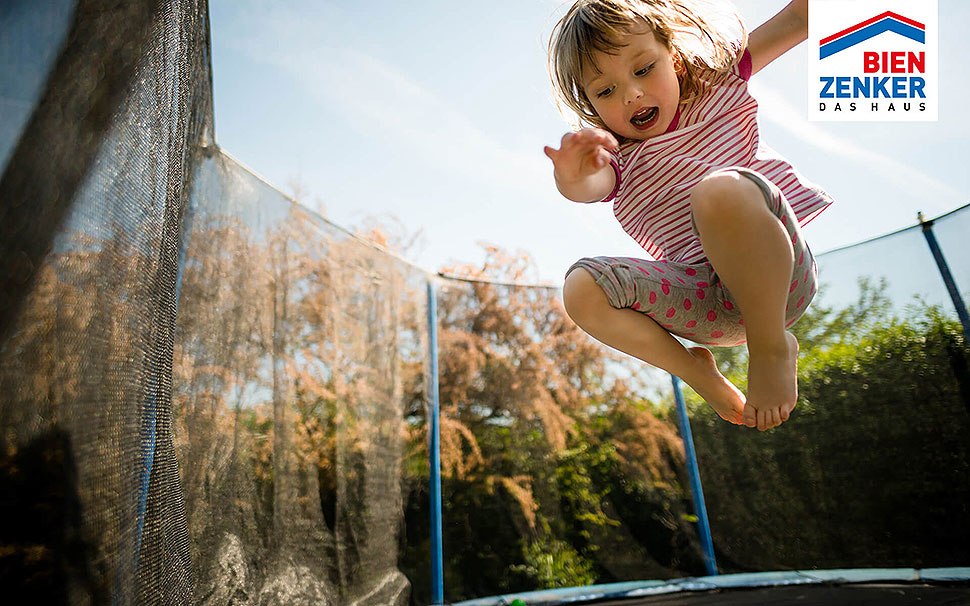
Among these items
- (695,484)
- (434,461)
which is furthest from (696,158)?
(695,484)

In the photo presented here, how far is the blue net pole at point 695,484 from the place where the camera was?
3033mm

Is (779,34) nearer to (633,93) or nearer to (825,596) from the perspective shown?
(633,93)

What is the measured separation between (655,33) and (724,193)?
0.41 metres

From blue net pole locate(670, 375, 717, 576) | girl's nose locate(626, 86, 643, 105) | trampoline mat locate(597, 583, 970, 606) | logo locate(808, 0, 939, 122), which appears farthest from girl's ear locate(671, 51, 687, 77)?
blue net pole locate(670, 375, 717, 576)

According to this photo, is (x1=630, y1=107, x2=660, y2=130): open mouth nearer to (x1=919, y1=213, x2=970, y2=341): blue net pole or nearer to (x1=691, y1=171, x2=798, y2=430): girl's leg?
(x1=691, y1=171, x2=798, y2=430): girl's leg

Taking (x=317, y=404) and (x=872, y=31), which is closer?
(x=317, y=404)

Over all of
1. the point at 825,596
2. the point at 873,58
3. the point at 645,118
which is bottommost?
the point at 825,596

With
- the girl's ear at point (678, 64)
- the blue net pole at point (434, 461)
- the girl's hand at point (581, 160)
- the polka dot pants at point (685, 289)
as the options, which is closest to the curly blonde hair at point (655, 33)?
the girl's ear at point (678, 64)

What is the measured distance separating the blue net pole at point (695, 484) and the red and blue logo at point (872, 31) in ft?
5.71

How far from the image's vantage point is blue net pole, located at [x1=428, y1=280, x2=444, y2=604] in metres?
2.51

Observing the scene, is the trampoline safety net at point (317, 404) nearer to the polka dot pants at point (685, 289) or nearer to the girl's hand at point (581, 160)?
the girl's hand at point (581, 160)

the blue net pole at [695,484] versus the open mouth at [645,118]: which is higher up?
the open mouth at [645,118]

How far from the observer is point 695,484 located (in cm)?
315

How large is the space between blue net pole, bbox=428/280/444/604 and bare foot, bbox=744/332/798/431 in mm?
1840
